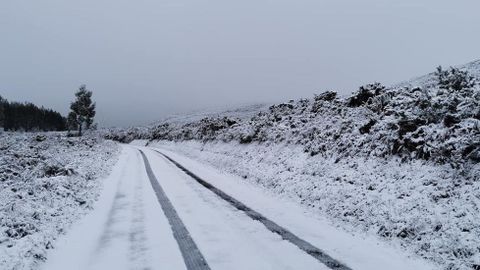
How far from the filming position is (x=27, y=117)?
117 metres

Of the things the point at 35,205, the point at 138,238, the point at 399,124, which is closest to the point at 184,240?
the point at 138,238

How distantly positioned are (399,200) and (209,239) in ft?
15.0

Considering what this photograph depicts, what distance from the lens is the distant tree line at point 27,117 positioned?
11188 cm

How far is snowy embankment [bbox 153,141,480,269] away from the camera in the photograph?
274 inches

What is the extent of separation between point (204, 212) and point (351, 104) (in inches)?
423

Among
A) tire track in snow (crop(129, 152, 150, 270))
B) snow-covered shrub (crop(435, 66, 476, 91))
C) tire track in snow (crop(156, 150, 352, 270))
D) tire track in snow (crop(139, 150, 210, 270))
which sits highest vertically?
snow-covered shrub (crop(435, 66, 476, 91))

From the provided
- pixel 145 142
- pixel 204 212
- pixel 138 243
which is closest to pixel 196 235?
pixel 138 243

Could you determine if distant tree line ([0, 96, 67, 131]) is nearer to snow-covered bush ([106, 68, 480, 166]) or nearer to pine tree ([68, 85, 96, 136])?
pine tree ([68, 85, 96, 136])

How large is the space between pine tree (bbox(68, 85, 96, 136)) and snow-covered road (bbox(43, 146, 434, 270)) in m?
81.4

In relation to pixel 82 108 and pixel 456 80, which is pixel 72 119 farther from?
pixel 456 80

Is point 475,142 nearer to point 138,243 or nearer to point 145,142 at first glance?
point 138,243

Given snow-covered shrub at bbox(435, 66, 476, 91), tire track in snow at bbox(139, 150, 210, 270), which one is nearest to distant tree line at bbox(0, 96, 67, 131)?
tire track in snow at bbox(139, 150, 210, 270)

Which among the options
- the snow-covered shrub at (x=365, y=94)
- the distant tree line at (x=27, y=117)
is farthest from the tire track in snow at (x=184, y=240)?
the distant tree line at (x=27, y=117)

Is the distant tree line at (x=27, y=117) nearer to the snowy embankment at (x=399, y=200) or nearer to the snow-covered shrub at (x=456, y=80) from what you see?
the snowy embankment at (x=399, y=200)
